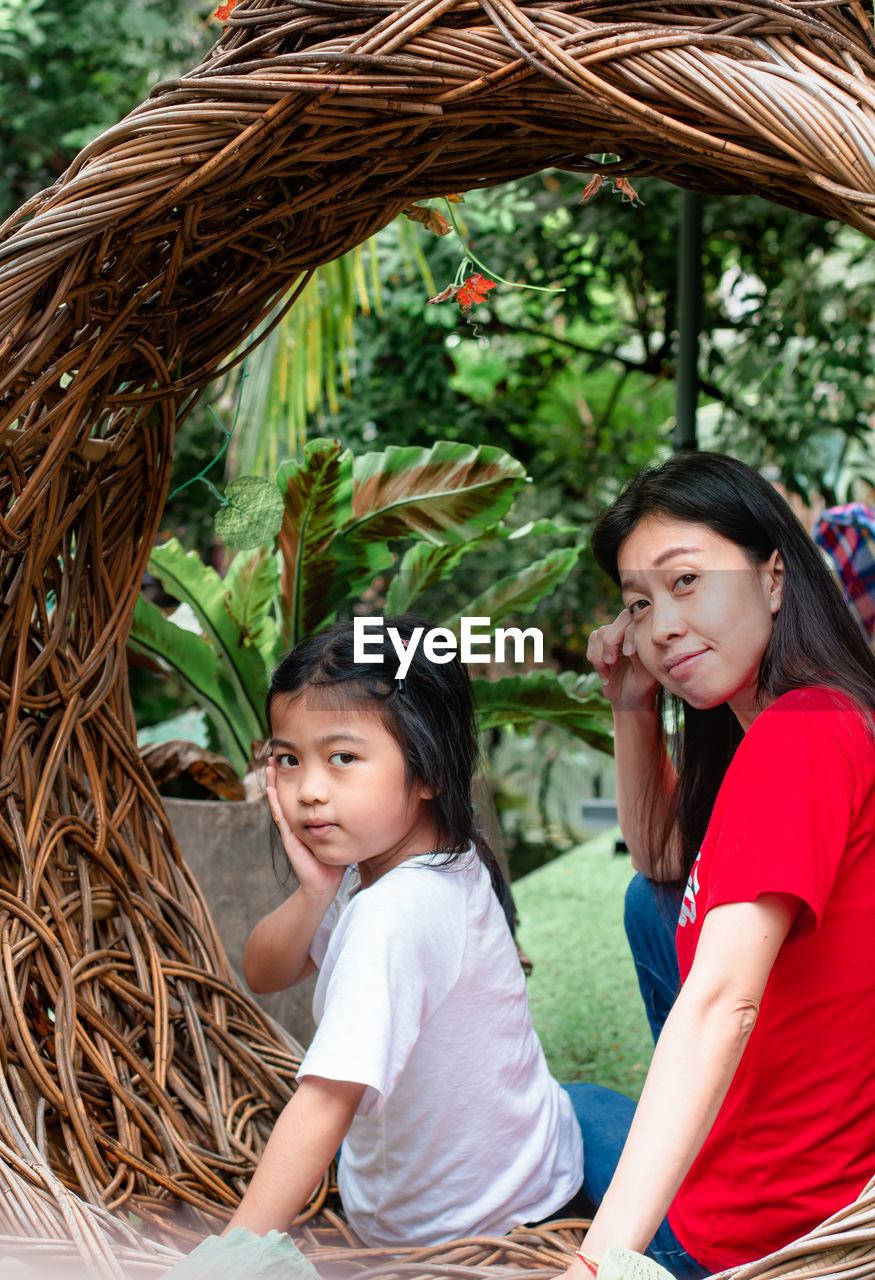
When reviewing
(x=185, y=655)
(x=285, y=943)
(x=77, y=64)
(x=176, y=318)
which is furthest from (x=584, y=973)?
(x=77, y=64)

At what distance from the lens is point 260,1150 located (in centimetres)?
97

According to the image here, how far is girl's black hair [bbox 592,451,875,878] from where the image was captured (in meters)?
0.73

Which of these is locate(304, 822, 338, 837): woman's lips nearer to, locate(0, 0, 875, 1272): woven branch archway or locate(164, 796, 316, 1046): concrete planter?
locate(0, 0, 875, 1272): woven branch archway

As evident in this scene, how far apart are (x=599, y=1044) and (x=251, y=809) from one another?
2.09 feet

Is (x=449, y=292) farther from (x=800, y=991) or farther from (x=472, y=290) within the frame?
(x=800, y=991)

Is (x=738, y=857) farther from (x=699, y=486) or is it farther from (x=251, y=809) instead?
(x=251, y=809)

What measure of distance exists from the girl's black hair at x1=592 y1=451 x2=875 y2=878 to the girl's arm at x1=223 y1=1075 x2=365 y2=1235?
396 millimetres

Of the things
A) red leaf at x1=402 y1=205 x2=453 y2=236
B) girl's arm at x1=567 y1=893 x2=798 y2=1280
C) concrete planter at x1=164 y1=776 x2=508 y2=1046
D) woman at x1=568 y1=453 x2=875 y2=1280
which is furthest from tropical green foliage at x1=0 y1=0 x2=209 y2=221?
girl's arm at x1=567 y1=893 x2=798 y2=1280

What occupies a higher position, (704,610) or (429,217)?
(429,217)

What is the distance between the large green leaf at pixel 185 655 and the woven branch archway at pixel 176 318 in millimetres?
403

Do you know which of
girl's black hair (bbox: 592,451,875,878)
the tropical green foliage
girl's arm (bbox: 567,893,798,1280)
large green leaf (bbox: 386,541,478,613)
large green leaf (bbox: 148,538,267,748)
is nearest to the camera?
girl's arm (bbox: 567,893,798,1280)

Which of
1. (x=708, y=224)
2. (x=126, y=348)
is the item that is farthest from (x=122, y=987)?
(x=708, y=224)

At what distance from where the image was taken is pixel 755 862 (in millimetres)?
636

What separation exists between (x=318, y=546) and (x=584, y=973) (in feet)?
3.32
